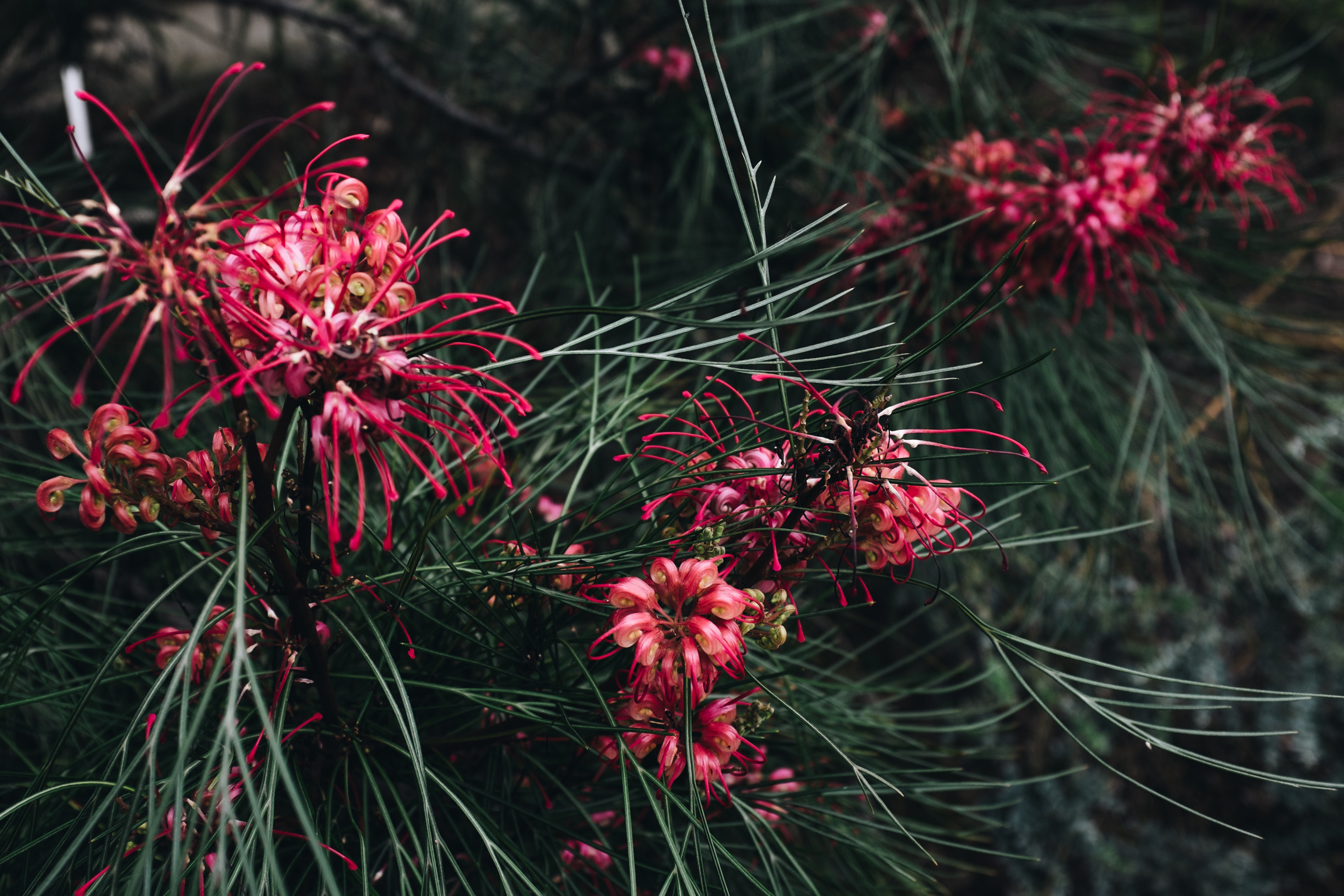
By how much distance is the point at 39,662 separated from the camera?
0.37m

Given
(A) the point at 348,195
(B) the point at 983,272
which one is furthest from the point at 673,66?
(A) the point at 348,195

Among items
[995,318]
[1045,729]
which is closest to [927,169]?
[995,318]

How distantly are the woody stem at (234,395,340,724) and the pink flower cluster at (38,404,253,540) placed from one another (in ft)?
0.05

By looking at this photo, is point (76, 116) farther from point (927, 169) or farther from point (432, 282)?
point (927, 169)

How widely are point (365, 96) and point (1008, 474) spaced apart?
2.88ft

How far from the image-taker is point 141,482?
21cm

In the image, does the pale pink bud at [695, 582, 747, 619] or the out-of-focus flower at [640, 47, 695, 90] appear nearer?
the pale pink bud at [695, 582, 747, 619]

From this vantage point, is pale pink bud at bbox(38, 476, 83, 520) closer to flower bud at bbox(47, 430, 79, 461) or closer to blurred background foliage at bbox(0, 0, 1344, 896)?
flower bud at bbox(47, 430, 79, 461)

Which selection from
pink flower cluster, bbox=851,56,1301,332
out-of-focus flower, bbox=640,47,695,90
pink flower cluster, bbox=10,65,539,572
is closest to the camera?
pink flower cluster, bbox=10,65,539,572

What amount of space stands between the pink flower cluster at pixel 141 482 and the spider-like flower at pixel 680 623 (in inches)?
4.5

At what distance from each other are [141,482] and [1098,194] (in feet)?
1.51

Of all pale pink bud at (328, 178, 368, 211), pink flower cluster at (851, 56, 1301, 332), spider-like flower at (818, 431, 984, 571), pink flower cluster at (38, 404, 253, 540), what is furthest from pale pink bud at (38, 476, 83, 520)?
pink flower cluster at (851, 56, 1301, 332)

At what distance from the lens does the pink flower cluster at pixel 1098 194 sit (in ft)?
1.46

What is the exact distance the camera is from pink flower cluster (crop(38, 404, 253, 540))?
21 centimetres
